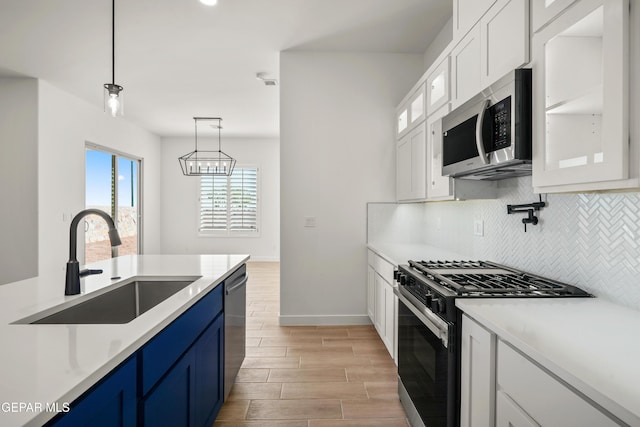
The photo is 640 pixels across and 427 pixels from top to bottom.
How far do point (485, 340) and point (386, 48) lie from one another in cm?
344

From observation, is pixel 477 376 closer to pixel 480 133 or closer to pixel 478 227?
pixel 480 133

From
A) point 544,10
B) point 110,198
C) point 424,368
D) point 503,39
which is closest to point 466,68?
point 503,39

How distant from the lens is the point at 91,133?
572cm

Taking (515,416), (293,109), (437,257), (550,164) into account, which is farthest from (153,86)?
(515,416)

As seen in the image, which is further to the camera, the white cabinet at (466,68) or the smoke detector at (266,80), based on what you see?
the smoke detector at (266,80)

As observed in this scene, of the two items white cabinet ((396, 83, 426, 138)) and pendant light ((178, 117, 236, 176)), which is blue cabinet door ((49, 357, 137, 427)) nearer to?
white cabinet ((396, 83, 426, 138))

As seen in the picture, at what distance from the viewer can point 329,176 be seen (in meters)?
3.88

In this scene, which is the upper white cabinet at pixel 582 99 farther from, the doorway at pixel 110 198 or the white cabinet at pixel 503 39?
the doorway at pixel 110 198

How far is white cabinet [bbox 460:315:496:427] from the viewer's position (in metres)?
1.21

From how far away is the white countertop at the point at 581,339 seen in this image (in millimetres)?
766

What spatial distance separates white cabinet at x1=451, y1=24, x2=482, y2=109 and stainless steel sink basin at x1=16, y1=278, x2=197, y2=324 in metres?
1.90

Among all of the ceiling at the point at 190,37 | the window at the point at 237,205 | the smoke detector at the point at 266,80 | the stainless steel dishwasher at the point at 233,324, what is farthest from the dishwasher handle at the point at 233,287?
the window at the point at 237,205

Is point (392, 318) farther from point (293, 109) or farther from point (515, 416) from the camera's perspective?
point (293, 109)

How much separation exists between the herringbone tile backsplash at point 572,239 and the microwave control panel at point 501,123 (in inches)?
16.8
